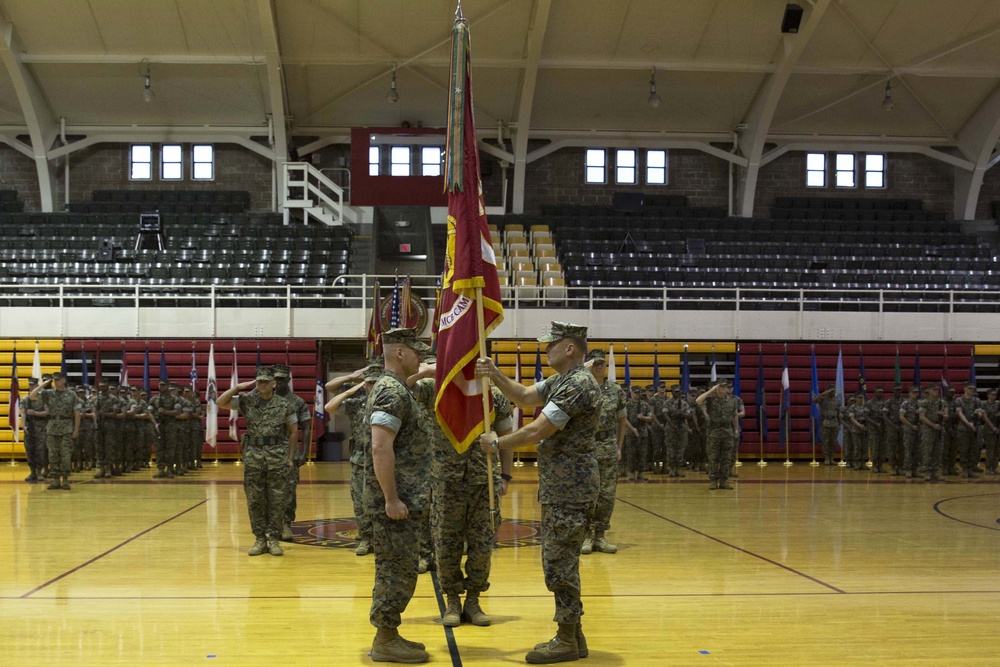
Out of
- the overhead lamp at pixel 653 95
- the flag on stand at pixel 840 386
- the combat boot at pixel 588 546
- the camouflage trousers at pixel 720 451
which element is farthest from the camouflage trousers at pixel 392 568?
the overhead lamp at pixel 653 95

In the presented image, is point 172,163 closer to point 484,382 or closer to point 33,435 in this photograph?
point 33,435

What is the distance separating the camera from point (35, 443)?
15.3m

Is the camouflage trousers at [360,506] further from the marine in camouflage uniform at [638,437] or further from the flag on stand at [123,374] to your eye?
the flag on stand at [123,374]

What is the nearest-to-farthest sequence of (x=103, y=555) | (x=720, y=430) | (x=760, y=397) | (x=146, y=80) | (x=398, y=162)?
(x=103, y=555), (x=720, y=430), (x=760, y=397), (x=146, y=80), (x=398, y=162)

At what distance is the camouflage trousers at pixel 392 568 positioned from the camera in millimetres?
5227

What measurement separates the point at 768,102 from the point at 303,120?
1167 centimetres

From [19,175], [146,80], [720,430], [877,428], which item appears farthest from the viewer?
[19,175]

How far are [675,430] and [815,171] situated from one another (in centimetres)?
1250

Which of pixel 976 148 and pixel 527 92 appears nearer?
pixel 527 92

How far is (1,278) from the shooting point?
20.8 metres

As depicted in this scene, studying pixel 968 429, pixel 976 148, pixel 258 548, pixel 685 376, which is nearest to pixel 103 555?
pixel 258 548

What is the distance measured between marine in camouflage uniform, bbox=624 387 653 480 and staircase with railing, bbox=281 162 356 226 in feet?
32.6

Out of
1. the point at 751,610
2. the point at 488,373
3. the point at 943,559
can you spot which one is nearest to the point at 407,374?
the point at 488,373

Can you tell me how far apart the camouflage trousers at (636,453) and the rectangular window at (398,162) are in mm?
10736
